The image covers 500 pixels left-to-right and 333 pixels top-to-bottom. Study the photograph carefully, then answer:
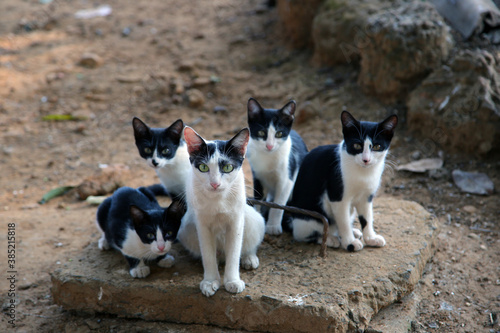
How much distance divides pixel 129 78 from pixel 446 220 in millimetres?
5575

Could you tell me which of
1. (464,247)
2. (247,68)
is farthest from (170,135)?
(247,68)

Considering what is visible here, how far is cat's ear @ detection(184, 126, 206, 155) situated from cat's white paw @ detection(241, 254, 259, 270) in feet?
3.26

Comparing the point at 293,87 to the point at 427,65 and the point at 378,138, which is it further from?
the point at 378,138

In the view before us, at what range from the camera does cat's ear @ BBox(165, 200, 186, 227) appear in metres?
3.32

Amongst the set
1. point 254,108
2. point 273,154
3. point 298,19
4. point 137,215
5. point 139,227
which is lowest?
point 139,227

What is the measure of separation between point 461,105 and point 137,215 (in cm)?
401

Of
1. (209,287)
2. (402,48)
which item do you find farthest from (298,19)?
(209,287)

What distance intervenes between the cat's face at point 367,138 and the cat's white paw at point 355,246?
0.67m

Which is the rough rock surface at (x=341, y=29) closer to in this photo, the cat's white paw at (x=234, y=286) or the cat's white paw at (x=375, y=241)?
the cat's white paw at (x=375, y=241)

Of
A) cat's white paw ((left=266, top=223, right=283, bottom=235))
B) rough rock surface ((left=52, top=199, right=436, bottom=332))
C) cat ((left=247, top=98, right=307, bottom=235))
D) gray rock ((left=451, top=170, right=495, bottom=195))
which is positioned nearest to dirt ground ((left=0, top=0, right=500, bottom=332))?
gray rock ((left=451, top=170, right=495, bottom=195))

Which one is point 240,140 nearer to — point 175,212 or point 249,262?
point 175,212

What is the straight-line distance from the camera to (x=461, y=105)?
536 centimetres

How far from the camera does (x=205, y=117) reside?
701 centimetres

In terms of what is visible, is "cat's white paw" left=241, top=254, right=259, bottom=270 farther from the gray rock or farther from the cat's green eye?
the gray rock
